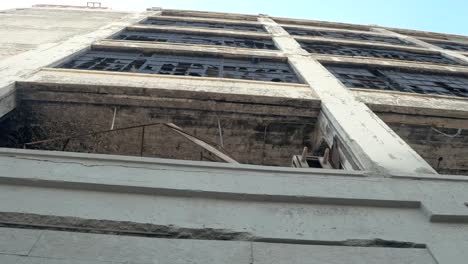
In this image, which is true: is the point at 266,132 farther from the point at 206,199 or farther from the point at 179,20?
the point at 179,20

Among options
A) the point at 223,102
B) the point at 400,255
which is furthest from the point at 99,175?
the point at 223,102

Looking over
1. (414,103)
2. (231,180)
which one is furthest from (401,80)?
(231,180)

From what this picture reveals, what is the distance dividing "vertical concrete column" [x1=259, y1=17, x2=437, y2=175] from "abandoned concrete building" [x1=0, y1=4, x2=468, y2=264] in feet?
0.12

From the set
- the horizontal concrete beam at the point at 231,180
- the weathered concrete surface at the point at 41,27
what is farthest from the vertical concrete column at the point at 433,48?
the weathered concrete surface at the point at 41,27

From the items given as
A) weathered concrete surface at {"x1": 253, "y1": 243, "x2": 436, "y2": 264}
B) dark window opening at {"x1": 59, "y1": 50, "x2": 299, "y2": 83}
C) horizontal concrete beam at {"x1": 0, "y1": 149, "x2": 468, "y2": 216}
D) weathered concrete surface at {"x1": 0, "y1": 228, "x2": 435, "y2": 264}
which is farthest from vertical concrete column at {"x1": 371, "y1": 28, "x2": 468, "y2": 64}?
weathered concrete surface at {"x1": 0, "y1": 228, "x2": 435, "y2": 264}

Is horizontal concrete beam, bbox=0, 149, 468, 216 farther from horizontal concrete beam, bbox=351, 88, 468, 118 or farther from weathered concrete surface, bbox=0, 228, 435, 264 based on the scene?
horizontal concrete beam, bbox=351, 88, 468, 118

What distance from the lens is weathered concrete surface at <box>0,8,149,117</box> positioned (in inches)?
276

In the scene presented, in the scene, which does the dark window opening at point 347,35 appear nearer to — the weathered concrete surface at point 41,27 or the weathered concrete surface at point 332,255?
the weathered concrete surface at point 41,27

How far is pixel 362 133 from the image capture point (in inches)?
214

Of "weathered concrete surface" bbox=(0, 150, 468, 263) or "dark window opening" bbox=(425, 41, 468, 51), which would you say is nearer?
"weathered concrete surface" bbox=(0, 150, 468, 263)

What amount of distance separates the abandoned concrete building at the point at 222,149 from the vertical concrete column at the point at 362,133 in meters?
0.04

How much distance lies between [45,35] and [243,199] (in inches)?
427

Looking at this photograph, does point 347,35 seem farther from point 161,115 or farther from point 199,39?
point 161,115

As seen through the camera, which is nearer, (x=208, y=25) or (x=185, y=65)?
(x=185, y=65)
